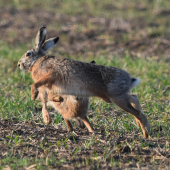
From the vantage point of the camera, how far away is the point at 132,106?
488 cm

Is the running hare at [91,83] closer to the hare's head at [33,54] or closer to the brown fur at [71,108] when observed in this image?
the brown fur at [71,108]

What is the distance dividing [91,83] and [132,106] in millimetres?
709

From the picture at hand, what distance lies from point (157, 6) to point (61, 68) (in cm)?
1194

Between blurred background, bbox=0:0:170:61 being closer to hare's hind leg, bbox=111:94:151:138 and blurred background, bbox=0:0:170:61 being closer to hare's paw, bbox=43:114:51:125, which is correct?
hare's hind leg, bbox=111:94:151:138

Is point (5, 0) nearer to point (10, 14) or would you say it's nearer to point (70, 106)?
point (10, 14)

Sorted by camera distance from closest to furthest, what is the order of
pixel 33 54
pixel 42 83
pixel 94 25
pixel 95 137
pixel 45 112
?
Answer: pixel 95 137, pixel 42 83, pixel 45 112, pixel 33 54, pixel 94 25

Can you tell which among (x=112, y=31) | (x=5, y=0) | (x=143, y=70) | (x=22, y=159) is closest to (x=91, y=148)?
(x=22, y=159)

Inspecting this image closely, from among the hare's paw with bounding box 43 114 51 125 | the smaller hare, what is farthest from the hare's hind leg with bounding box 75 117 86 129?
the hare's paw with bounding box 43 114 51 125

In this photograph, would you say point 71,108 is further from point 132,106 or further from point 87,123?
point 132,106

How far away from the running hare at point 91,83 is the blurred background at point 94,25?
17.0 ft

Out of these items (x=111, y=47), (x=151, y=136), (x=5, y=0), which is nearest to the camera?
(x=151, y=136)

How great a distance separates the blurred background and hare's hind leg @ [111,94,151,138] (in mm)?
5225

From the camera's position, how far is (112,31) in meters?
12.5

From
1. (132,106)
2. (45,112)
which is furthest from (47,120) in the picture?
(132,106)
